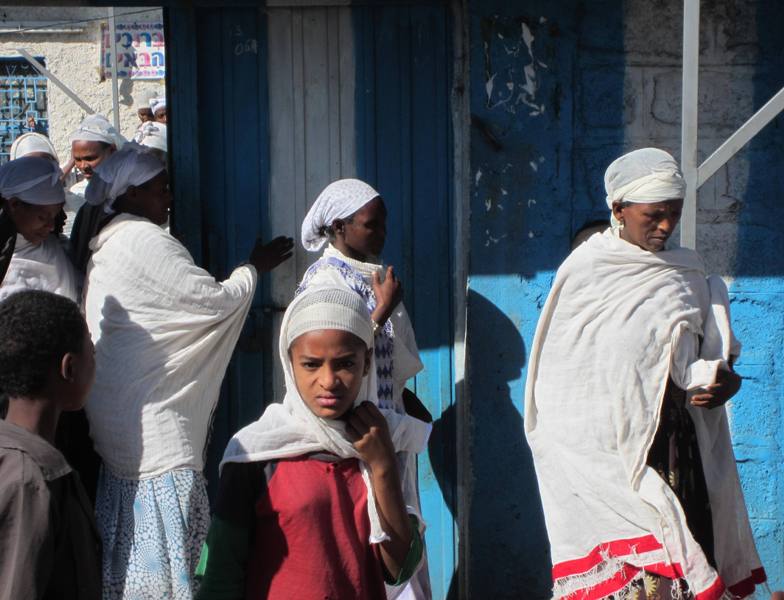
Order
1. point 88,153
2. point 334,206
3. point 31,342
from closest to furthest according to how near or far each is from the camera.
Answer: point 31,342, point 334,206, point 88,153

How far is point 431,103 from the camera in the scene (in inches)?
198

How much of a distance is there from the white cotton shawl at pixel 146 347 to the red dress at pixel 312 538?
1.55m

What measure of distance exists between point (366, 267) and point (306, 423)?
67.3 inches

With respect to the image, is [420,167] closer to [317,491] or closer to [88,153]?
[88,153]

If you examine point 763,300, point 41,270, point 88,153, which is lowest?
point 763,300

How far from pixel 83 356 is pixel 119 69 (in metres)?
9.88

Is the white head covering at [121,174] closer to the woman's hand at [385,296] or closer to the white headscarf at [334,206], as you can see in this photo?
the white headscarf at [334,206]

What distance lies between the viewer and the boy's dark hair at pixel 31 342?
2.54 meters

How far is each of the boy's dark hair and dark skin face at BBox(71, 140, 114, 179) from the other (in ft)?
10.2

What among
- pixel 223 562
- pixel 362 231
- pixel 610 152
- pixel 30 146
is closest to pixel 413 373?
pixel 362 231

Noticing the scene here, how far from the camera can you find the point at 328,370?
2688 millimetres

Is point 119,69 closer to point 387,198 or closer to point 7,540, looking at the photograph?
point 387,198

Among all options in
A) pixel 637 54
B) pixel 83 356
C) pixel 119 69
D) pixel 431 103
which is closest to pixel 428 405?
pixel 431 103

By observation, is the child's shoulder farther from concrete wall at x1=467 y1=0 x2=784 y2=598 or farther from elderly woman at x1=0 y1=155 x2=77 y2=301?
concrete wall at x1=467 y1=0 x2=784 y2=598
